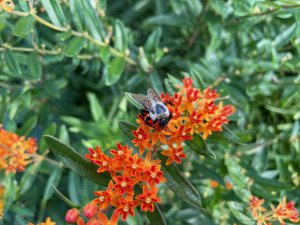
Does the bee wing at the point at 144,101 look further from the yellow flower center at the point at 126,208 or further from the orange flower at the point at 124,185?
the yellow flower center at the point at 126,208

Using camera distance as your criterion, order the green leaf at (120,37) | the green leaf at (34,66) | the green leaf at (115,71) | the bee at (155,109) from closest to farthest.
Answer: the bee at (155,109) < the green leaf at (34,66) < the green leaf at (115,71) < the green leaf at (120,37)

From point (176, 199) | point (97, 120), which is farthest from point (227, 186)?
point (97, 120)

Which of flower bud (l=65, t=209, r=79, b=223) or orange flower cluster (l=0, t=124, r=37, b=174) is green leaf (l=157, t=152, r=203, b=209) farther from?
orange flower cluster (l=0, t=124, r=37, b=174)

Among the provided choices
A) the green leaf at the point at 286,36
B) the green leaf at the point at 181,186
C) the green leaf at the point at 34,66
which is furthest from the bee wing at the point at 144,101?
the green leaf at the point at 286,36

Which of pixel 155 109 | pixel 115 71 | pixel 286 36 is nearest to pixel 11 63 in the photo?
pixel 115 71

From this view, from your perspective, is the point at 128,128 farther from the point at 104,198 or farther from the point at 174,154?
the point at 104,198
